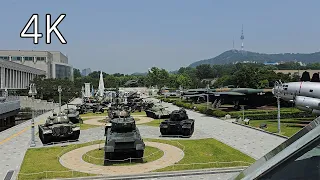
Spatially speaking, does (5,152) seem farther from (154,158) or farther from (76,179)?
(154,158)

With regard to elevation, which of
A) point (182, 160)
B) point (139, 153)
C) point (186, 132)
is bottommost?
point (182, 160)

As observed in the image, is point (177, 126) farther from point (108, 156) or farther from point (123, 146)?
point (108, 156)

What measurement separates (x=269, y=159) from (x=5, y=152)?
25.2m

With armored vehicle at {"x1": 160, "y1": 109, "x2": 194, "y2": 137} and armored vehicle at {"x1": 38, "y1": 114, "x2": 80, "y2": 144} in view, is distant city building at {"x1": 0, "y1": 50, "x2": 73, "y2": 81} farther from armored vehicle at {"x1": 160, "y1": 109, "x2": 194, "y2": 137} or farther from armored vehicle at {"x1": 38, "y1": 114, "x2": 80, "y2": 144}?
armored vehicle at {"x1": 160, "y1": 109, "x2": 194, "y2": 137}

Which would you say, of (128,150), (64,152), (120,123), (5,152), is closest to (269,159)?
(128,150)

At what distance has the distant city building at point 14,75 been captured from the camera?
73300 millimetres

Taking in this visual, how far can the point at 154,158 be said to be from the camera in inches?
836

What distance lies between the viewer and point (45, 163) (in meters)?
20.5

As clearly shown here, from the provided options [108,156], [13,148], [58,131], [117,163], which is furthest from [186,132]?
[13,148]

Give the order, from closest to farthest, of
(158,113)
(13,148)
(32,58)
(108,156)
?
(108,156)
(13,148)
(158,113)
(32,58)

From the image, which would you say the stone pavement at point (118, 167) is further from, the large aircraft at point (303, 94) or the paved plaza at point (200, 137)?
the large aircraft at point (303, 94)

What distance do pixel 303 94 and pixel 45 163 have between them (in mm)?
22822

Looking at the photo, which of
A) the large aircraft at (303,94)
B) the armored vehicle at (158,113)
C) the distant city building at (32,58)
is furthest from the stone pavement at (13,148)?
the distant city building at (32,58)

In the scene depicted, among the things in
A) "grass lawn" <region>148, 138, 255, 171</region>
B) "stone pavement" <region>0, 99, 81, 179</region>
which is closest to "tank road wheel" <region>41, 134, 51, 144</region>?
"stone pavement" <region>0, 99, 81, 179</region>
